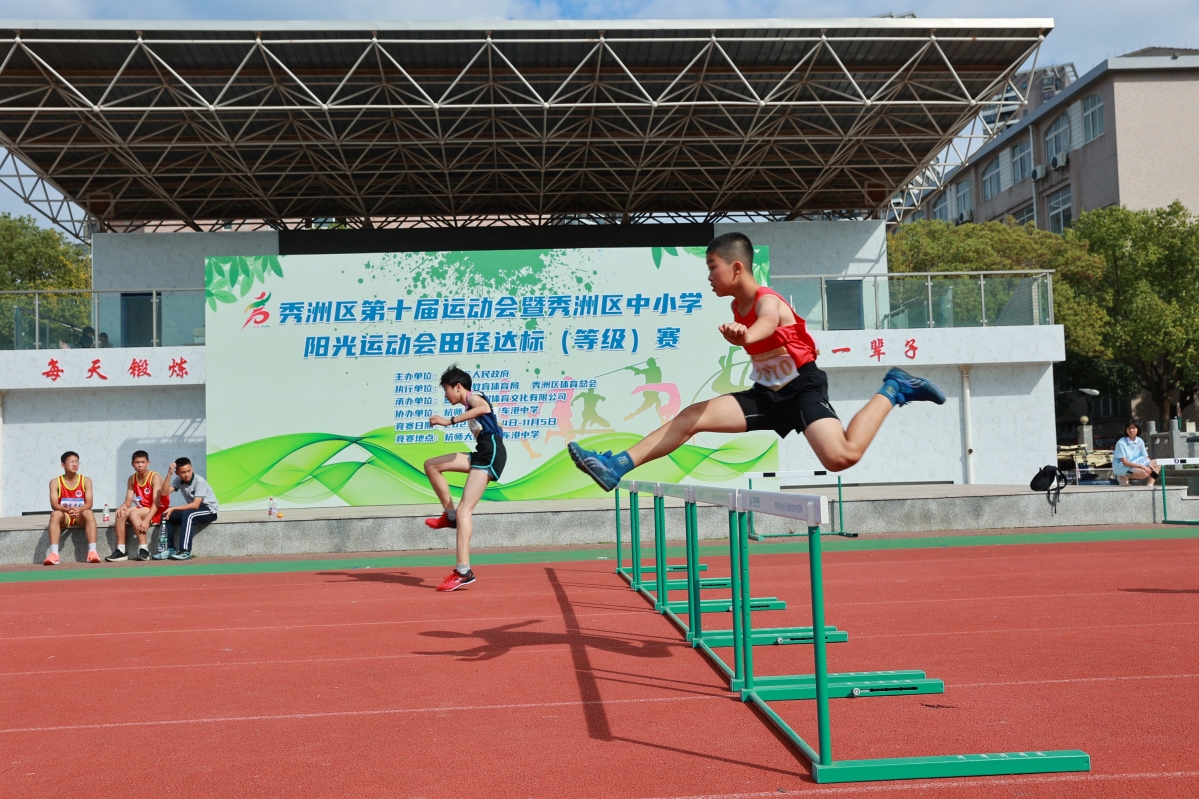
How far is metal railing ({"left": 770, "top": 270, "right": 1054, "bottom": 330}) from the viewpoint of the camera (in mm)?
19969

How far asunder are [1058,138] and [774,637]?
180ft

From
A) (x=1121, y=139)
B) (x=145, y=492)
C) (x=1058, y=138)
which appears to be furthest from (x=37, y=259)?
(x=1058, y=138)

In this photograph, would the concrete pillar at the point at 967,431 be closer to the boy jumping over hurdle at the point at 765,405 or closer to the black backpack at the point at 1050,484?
the black backpack at the point at 1050,484

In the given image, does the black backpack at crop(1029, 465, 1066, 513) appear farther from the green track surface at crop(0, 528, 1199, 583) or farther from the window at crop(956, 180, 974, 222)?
the window at crop(956, 180, 974, 222)

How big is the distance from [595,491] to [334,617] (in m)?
10.0

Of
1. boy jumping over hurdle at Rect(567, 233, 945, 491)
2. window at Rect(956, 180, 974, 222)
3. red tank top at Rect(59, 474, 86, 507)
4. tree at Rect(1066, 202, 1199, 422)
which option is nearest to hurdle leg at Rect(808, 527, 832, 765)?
boy jumping over hurdle at Rect(567, 233, 945, 491)

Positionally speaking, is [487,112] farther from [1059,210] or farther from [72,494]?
[1059,210]

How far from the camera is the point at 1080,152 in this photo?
5053cm

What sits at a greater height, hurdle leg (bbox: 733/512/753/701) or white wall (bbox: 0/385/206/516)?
white wall (bbox: 0/385/206/516)

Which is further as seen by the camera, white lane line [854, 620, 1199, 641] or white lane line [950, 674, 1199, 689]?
white lane line [854, 620, 1199, 641]

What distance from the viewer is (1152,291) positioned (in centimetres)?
3675

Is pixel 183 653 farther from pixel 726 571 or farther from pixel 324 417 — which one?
pixel 324 417

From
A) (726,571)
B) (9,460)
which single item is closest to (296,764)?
(726,571)

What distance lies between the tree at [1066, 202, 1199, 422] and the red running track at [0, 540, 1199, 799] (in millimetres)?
30820
